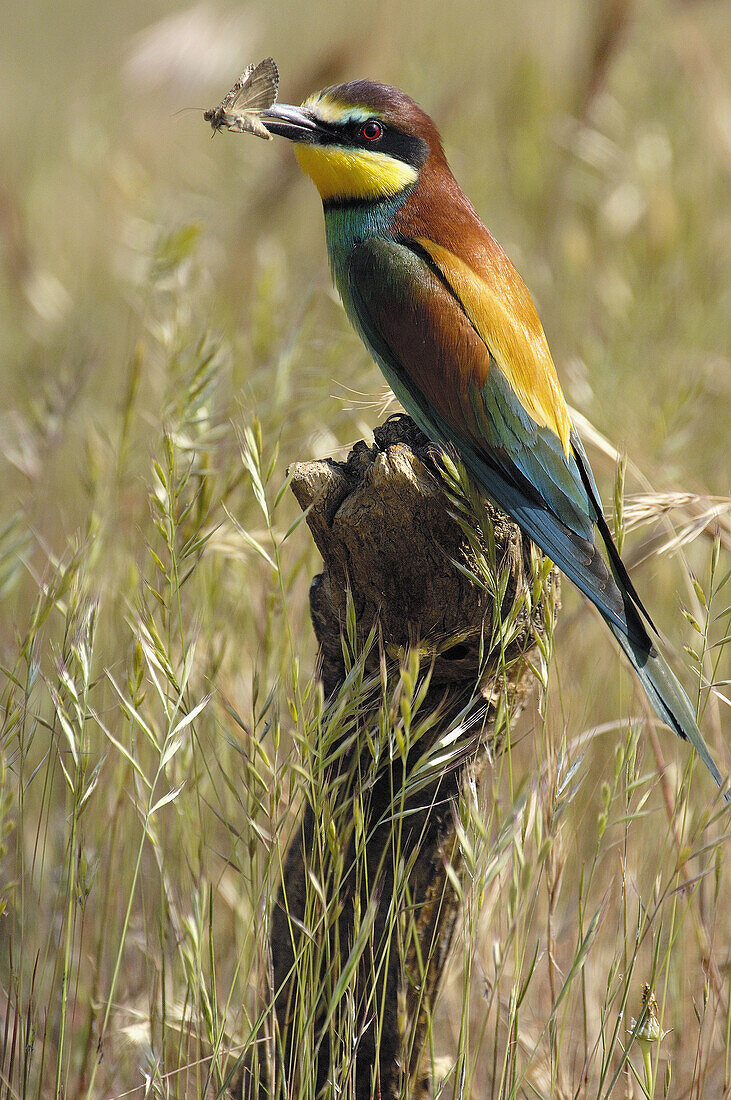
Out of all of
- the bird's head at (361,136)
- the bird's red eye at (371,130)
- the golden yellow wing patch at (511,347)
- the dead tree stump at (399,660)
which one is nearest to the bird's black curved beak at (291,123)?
the bird's head at (361,136)

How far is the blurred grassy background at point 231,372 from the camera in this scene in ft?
5.03

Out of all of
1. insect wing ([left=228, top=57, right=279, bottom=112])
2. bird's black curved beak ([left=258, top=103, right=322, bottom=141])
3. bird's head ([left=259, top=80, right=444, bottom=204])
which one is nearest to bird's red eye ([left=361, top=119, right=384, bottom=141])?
bird's head ([left=259, top=80, right=444, bottom=204])

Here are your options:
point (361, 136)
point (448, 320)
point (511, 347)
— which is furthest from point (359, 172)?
point (511, 347)

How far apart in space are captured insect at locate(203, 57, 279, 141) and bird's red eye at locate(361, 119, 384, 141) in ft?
0.82

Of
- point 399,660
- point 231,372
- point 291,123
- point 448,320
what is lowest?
point 399,660

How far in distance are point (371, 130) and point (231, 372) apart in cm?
74

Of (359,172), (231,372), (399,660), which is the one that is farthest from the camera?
(231,372)

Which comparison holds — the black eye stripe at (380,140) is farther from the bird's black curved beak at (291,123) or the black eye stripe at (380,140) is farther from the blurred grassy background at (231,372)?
the blurred grassy background at (231,372)

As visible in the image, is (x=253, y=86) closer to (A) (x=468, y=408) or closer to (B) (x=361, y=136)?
(B) (x=361, y=136)

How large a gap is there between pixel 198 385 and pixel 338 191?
0.71 m

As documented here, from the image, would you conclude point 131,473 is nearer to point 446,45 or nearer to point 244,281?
point 244,281

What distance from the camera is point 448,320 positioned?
1.92m

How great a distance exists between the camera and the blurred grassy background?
153 cm

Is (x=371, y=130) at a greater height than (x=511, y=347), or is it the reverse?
(x=371, y=130)
